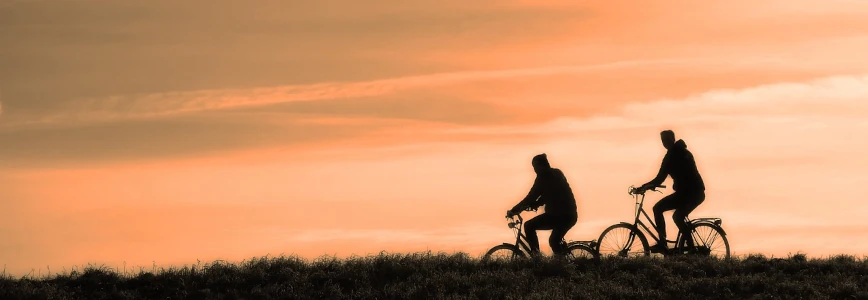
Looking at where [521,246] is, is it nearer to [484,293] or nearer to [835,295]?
[484,293]

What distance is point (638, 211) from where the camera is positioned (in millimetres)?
23406

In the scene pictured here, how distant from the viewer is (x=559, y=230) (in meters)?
22.8

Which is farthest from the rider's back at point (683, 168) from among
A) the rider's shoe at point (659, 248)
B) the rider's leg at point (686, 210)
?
the rider's shoe at point (659, 248)

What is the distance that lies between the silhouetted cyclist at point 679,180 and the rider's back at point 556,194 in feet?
5.59

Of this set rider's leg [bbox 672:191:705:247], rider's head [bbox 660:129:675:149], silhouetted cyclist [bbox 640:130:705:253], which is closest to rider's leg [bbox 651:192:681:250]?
silhouetted cyclist [bbox 640:130:705:253]

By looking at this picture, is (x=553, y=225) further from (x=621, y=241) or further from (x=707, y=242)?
(x=707, y=242)

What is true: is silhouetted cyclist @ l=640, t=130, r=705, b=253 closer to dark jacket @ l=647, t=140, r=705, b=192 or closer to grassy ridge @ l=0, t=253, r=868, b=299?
dark jacket @ l=647, t=140, r=705, b=192

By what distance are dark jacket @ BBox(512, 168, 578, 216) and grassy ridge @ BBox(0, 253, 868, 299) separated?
3.32 feet

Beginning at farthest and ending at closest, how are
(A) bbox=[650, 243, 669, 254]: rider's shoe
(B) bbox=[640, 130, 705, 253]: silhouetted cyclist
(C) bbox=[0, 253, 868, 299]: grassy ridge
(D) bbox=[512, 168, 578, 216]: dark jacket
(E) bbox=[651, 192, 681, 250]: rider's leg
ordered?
(A) bbox=[650, 243, 669, 254]: rider's shoe → (E) bbox=[651, 192, 681, 250]: rider's leg → (B) bbox=[640, 130, 705, 253]: silhouetted cyclist → (D) bbox=[512, 168, 578, 216]: dark jacket → (C) bbox=[0, 253, 868, 299]: grassy ridge

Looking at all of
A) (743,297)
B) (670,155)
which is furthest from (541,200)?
(743,297)

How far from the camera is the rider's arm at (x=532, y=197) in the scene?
74.8 feet

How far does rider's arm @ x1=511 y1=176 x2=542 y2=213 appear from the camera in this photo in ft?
74.8

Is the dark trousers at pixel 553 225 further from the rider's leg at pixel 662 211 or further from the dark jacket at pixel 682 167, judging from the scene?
the dark jacket at pixel 682 167

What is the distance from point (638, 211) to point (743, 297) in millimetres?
3219
